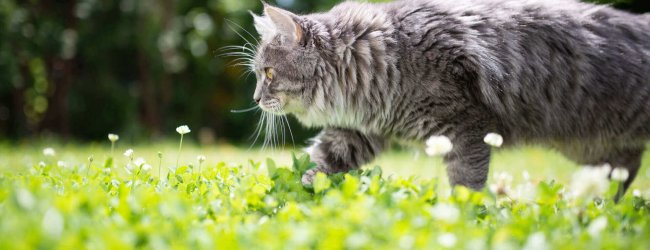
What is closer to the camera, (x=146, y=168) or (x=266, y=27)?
(x=146, y=168)

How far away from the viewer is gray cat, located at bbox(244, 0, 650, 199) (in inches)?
113

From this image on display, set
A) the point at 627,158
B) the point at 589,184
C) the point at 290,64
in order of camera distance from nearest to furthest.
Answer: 1. the point at 589,184
2. the point at 290,64
3. the point at 627,158

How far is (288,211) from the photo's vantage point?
1.99 meters

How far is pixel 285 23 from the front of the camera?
120 inches

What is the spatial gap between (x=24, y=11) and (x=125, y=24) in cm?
154

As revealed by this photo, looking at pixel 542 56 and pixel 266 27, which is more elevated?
pixel 266 27

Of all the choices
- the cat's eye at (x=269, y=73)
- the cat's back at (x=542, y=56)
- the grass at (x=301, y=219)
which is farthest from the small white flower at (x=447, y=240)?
the cat's eye at (x=269, y=73)

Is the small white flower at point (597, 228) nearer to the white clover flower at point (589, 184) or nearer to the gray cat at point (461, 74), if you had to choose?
→ the white clover flower at point (589, 184)

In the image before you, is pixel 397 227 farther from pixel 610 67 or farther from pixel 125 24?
pixel 125 24

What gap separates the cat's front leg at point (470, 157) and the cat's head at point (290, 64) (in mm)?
744

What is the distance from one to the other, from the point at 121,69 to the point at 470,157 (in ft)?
29.6

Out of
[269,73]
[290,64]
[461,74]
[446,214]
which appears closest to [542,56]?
[461,74]

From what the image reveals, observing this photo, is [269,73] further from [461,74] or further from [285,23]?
[461,74]

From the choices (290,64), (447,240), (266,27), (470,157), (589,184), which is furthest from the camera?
(266,27)
